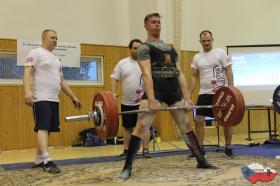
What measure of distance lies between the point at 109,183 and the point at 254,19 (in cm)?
651

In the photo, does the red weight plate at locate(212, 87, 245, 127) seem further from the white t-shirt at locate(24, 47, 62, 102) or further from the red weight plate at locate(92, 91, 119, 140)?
the white t-shirt at locate(24, 47, 62, 102)

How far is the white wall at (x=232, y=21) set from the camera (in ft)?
26.3

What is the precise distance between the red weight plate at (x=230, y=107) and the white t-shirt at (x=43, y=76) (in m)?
1.52

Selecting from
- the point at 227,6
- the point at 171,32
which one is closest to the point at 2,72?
the point at 171,32

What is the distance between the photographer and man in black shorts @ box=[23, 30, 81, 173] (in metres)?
3.63

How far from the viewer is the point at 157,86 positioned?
3371mm

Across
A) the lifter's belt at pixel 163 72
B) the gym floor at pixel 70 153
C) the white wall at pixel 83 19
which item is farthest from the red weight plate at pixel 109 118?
the white wall at pixel 83 19

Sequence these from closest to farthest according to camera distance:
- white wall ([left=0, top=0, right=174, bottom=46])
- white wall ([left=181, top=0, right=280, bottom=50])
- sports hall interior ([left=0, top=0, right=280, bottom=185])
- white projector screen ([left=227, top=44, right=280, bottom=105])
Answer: sports hall interior ([left=0, top=0, right=280, bottom=185]), white wall ([left=0, top=0, right=174, bottom=46]), white projector screen ([left=227, top=44, right=280, bottom=105]), white wall ([left=181, top=0, right=280, bottom=50])

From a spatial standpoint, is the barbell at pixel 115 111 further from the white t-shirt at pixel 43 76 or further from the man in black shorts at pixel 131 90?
the man in black shorts at pixel 131 90

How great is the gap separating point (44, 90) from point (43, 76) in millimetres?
136

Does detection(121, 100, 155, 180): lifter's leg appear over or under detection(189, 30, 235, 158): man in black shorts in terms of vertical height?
under

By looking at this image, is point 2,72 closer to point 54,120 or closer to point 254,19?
point 54,120

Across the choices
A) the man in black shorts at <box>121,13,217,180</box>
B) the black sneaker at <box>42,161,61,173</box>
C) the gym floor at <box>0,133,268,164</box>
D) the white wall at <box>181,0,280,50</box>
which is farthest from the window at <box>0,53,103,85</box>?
the man in black shorts at <box>121,13,217,180</box>

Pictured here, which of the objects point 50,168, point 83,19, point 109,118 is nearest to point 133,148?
point 109,118
